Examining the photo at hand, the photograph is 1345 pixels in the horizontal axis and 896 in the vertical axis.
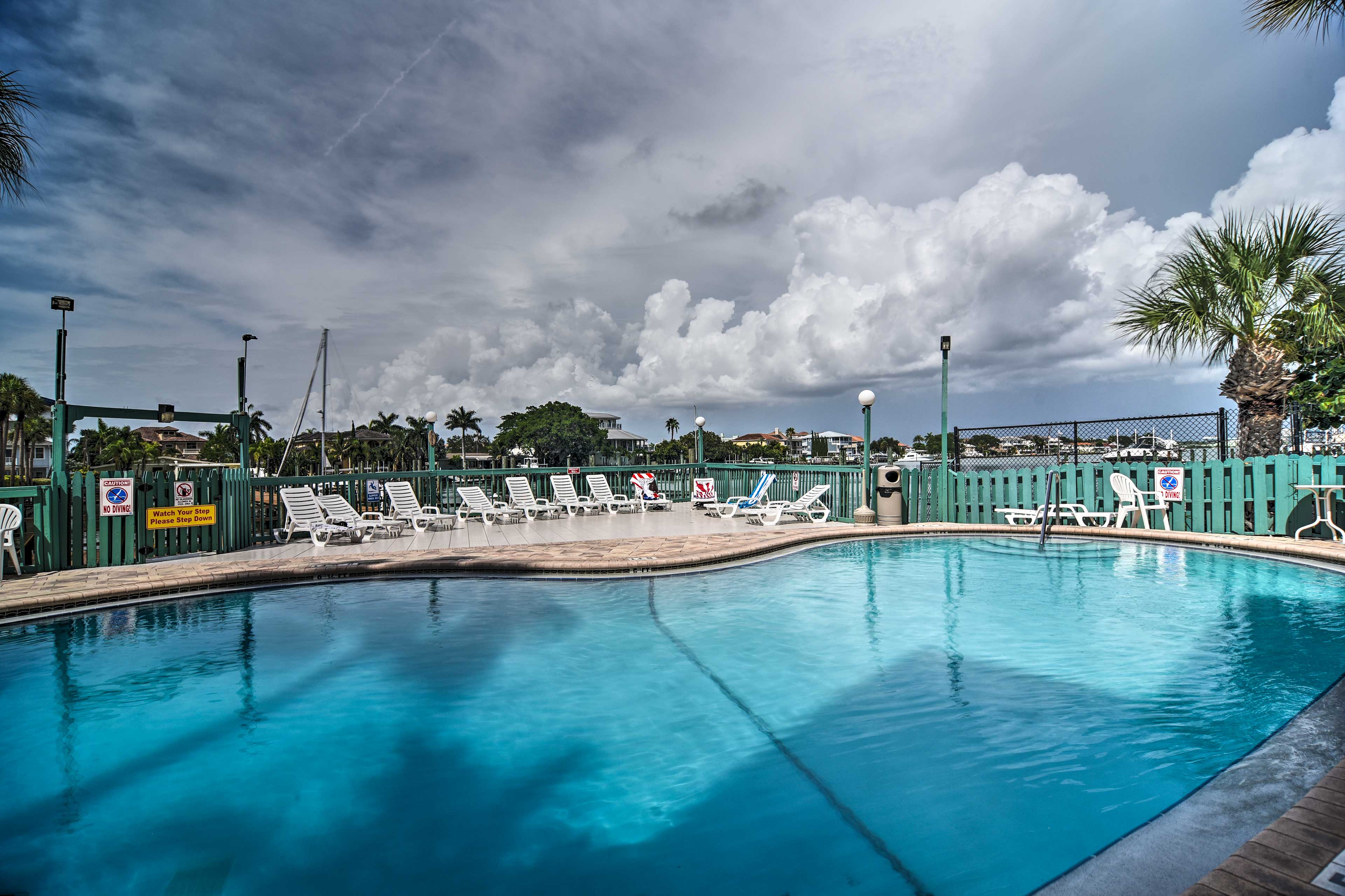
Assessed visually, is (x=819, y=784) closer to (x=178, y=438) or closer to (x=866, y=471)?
(x=866, y=471)

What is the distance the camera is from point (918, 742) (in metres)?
3.55

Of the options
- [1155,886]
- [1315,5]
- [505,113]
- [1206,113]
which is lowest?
[1155,886]

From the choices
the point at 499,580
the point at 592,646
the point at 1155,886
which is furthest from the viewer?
the point at 499,580

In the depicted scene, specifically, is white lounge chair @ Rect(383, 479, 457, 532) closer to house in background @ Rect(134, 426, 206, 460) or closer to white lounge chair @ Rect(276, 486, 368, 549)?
white lounge chair @ Rect(276, 486, 368, 549)

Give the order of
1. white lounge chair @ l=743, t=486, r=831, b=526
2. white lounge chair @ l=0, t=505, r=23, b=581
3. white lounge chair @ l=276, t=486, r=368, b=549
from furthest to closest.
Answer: white lounge chair @ l=743, t=486, r=831, b=526 → white lounge chair @ l=276, t=486, r=368, b=549 → white lounge chair @ l=0, t=505, r=23, b=581

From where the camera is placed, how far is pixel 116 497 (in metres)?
7.87

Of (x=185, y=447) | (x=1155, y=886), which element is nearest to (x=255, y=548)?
(x=1155, y=886)

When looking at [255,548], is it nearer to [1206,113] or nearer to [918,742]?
[918,742]

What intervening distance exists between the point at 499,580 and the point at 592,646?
2.73 meters

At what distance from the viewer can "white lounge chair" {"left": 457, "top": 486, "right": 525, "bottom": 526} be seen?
12.7m

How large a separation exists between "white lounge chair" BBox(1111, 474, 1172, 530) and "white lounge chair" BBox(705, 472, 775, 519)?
6.23 metres

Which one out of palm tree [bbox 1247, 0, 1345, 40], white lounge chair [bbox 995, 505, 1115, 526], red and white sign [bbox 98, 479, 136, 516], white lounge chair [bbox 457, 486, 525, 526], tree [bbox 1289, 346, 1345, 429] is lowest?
white lounge chair [bbox 995, 505, 1115, 526]

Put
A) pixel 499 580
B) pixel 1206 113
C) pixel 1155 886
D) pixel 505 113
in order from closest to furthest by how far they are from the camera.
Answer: pixel 1155 886
pixel 499 580
pixel 1206 113
pixel 505 113

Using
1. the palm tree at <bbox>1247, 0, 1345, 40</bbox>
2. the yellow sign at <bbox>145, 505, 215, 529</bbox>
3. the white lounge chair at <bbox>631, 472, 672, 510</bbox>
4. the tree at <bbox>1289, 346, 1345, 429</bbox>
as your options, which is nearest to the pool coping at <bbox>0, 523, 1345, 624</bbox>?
the yellow sign at <bbox>145, 505, 215, 529</bbox>
